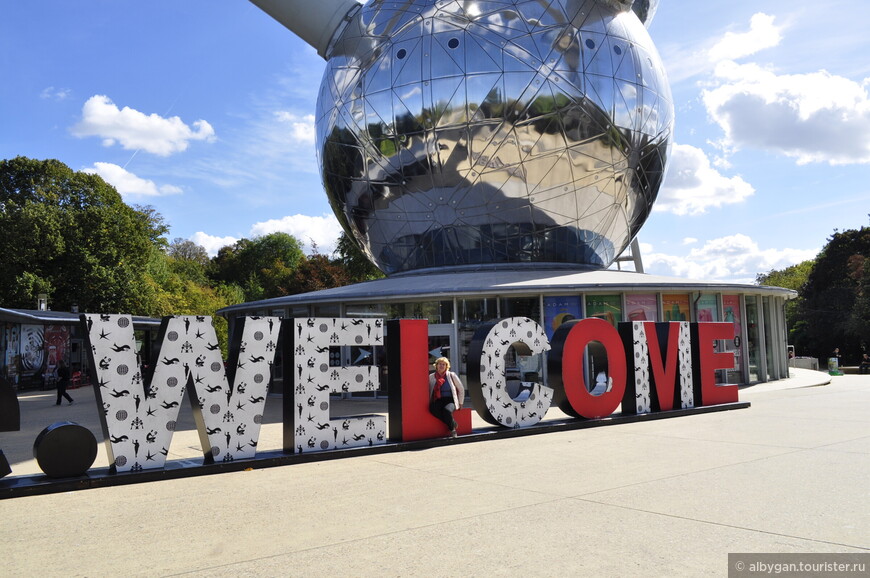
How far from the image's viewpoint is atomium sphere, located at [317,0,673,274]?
68.7 feet

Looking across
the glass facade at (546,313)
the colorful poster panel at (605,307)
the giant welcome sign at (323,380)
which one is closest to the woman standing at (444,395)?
the giant welcome sign at (323,380)

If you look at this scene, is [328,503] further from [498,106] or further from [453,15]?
[453,15]

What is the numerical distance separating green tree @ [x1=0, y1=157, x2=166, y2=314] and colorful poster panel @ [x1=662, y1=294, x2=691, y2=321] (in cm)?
3241

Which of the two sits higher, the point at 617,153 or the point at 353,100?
the point at 353,100

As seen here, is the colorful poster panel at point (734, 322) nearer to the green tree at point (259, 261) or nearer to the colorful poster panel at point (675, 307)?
the colorful poster panel at point (675, 307)

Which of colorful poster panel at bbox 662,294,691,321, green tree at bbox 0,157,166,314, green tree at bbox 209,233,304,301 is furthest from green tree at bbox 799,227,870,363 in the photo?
green tree at bbox 209,233,304,301

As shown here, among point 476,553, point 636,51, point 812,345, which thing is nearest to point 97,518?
point 476,553

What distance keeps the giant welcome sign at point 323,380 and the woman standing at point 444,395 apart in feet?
0.56

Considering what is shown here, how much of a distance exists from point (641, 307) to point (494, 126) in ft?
23.1

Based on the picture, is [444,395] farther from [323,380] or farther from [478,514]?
[478,514]

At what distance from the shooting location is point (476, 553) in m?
5.65

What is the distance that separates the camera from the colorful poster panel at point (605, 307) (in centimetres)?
2108

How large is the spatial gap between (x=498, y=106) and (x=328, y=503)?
15415 millimetres

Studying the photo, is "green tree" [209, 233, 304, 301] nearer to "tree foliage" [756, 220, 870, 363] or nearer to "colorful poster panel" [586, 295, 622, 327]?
"tree foliage" [756, 220, 870, 363]
